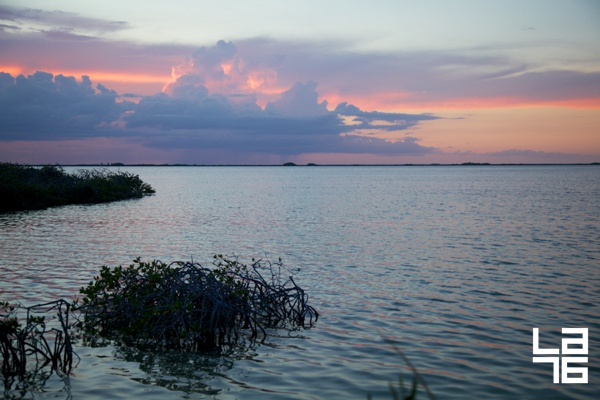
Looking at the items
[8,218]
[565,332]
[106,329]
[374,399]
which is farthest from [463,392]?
[8,218]

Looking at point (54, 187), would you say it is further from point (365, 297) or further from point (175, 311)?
point (175, 311)

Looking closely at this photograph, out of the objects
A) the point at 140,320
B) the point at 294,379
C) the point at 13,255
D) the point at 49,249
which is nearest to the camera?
the point at 294,379

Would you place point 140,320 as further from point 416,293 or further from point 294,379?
point 416,293

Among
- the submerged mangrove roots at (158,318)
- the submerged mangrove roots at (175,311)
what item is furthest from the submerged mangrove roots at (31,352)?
the submerged mangrove roots at (175,311)

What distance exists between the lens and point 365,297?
16.9 metres

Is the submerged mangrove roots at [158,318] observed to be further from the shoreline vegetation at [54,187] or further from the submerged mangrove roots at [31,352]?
the shoreline vegetation at [54,187]

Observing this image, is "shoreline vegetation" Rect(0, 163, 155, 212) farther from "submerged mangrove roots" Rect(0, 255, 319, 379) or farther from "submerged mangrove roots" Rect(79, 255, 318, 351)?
"submerged mangrove roots" Rect(79, 255, 318, 351)

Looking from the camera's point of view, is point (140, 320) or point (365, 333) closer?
point (140, 320)

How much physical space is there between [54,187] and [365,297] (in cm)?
4417

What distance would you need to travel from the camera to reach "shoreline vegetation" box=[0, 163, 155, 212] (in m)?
44.1

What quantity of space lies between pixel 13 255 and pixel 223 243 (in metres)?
10.1

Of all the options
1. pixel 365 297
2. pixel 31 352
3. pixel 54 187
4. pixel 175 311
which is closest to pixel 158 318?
pixel 175 311

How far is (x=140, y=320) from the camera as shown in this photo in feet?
38.7

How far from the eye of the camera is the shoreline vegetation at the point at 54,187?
→ 44125 millimetres
